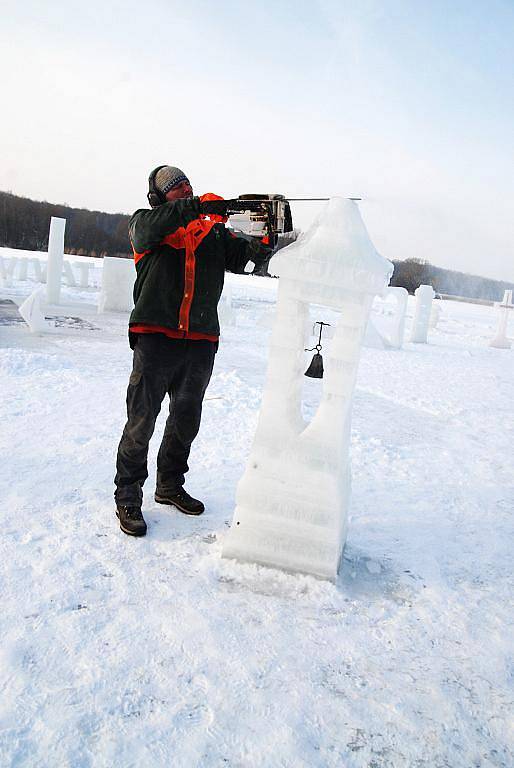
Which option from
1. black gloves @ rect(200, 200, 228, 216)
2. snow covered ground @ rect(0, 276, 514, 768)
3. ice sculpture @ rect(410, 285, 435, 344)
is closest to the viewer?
snow covered ground @ rect(0, 276, 514, 768)

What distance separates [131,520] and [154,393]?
2.17 feet

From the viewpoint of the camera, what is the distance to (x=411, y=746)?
1.83 meters

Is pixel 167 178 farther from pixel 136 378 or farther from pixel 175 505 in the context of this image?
pixel 175 505

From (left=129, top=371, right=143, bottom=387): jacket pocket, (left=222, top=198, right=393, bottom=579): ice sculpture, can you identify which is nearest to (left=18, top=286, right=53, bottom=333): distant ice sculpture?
(left=129, top=371, right=143, bottom=387): jacket pocket

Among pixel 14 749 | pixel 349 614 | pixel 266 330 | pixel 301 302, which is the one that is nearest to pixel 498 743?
pixel 349 614

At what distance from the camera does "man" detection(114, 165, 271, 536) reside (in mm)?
2943

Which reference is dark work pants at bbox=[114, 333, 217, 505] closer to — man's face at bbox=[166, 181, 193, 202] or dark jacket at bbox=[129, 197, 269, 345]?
dark jacket at bbox=[129, 197, 269, 345]

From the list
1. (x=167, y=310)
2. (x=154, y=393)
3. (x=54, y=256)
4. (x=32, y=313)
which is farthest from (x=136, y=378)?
(x=54, y=256)

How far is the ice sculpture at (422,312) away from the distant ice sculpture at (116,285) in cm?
638

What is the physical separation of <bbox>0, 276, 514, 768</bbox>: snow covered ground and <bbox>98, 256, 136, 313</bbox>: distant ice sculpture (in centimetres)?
811

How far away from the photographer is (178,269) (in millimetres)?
2990

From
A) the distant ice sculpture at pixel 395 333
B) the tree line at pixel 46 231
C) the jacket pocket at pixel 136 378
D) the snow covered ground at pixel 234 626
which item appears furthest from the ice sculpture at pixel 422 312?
the tree line at pixel 46 231

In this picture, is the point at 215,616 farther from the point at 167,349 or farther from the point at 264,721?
the point at 167,349

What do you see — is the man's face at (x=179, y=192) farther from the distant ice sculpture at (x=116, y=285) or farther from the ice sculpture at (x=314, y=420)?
the distant ice sculpture at (x=116, y=285)
